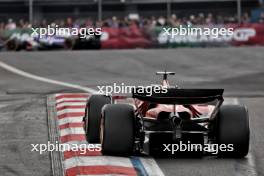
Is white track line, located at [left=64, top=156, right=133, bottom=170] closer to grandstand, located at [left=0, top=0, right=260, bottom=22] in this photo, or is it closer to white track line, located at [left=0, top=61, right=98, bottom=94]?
white track line, located at [left=0, top=61, right=98, bottom=94]

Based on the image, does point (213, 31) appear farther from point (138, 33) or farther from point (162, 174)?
point (162, 174)

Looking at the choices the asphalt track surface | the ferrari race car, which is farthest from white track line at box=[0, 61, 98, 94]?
the ferrari race car

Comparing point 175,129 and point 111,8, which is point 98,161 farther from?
point 111,8

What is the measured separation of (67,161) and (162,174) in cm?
117

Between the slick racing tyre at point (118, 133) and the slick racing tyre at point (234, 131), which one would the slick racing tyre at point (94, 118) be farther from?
the slick racing tyre at point (234, 131)

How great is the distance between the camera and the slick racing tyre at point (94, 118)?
31.4ft

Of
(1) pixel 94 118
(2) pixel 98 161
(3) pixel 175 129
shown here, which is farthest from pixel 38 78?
(2) pixel 98 161

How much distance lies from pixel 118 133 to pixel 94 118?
140 cm

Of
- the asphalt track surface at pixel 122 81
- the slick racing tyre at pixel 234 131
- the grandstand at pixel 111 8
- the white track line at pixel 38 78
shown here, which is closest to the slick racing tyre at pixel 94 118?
the asphalt track surface at pixel 122 81

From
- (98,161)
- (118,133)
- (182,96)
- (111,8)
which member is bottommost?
(98,161)

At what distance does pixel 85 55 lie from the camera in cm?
2755

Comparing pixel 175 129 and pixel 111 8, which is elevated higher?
pixel 111 8

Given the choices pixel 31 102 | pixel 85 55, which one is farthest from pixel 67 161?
pixel 85 55

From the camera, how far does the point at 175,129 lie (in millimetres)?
8367
